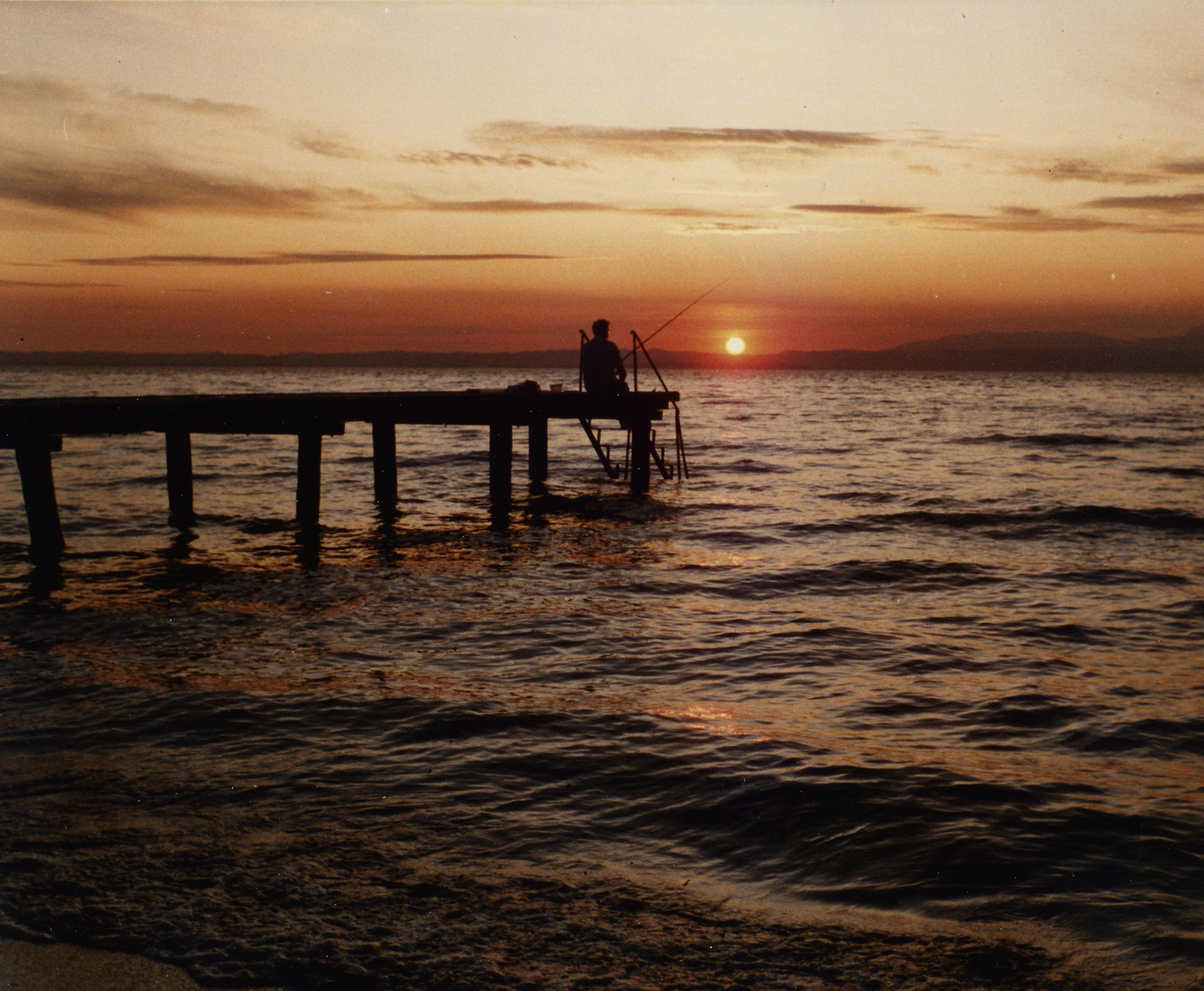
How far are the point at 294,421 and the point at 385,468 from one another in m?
3.77

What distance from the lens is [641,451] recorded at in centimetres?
2183

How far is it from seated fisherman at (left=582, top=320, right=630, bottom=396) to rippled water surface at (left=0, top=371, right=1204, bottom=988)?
5.11 metres

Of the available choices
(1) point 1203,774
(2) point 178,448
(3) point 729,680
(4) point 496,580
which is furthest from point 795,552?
(2) point 178,448

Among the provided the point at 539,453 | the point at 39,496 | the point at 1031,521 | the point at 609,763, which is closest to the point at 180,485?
the point at 39,496

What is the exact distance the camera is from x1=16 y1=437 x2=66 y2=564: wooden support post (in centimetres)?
1405

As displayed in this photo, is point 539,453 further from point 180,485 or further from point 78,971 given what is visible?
point 78,971

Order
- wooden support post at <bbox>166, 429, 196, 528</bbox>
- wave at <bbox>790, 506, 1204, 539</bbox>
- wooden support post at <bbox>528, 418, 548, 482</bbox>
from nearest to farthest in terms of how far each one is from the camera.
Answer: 1. wooden support post at <bbox>166, 429, 196, 528</bbox>
2. wave at <bbox>790, 506, 1204, 539</bbox>
3. wooden support post at <bbox>528, 418, 548, 482</bbox>

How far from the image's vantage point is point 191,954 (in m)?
4.14

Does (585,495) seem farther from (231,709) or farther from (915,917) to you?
(915,917)

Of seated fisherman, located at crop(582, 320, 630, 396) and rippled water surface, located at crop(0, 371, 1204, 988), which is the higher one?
seated fisherman, located at crop(582, 320, 630, 396)

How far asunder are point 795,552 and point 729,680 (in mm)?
7322

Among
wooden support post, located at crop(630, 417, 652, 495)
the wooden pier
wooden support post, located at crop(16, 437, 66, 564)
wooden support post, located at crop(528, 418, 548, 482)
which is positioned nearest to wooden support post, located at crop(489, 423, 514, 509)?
the wooden pier

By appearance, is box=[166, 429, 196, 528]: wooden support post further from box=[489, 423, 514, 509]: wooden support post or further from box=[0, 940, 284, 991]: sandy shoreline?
box=[0, 940, 284, 991]: sandy shoreline

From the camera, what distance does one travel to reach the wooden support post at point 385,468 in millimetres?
19328
